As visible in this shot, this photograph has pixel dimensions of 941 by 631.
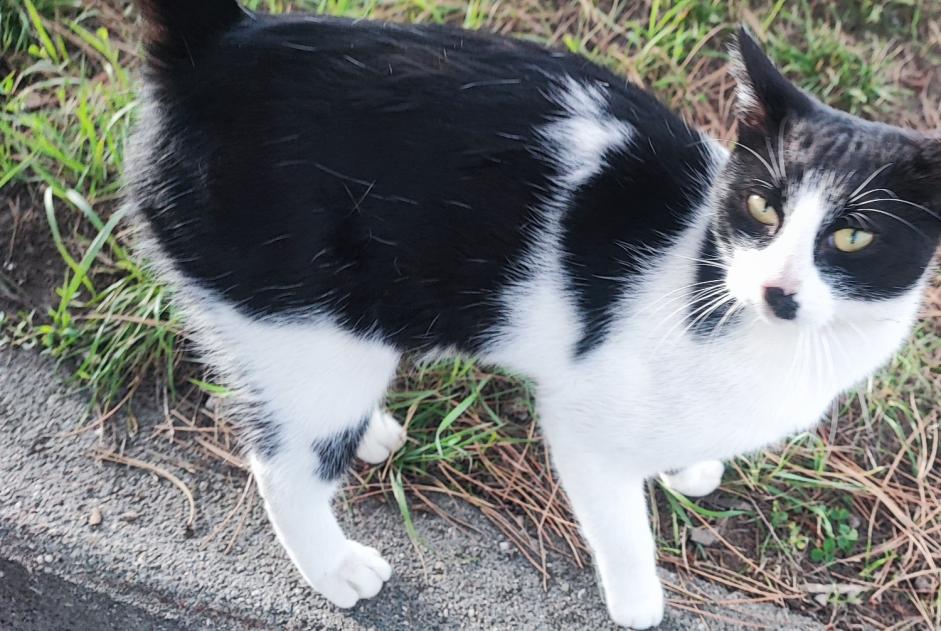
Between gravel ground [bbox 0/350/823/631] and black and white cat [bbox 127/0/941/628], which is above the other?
black and white cat [bbox 127/0/941/628]

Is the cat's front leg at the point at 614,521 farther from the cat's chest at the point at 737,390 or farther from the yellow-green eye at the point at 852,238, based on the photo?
the yellow-green eye at the point at 852,238

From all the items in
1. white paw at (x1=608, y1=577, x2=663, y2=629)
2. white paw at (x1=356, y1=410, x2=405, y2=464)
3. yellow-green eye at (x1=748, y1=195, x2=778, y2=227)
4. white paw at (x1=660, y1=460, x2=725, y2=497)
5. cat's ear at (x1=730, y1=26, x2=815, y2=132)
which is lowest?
white paw at (x1=356, y1=410, x2=405, y2=464)

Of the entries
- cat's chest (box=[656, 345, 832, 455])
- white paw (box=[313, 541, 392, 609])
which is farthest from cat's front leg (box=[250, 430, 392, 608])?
cat's chest (box=[656, 345, 832, 455])

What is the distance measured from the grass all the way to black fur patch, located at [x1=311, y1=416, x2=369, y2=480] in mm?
227

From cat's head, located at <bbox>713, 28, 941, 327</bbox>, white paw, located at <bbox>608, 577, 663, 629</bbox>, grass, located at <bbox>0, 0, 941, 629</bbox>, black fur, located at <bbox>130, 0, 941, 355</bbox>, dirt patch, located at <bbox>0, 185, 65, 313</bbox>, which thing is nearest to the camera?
cat's head, located at <bbox>713, 28, 941, 327</bbox>

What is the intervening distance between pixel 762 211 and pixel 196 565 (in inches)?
42.3

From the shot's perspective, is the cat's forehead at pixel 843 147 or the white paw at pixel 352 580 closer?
the cat's forehead at pixel 843 147

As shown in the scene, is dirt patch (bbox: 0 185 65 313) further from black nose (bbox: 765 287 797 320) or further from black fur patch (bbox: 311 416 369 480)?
black nose (bbox: 765 287 797 320)

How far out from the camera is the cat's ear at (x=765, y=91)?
3.63 ft

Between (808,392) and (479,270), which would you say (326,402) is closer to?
(479,270)

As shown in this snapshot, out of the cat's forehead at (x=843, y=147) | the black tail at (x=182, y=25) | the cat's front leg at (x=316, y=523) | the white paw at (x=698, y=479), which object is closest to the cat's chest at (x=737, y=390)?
the cat's forehead at (x=843, y=147)

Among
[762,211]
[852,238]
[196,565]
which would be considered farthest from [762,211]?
[196,565]

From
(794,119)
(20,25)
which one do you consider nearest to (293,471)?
(794,119)

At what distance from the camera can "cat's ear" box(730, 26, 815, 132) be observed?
1.11m
